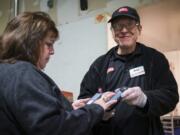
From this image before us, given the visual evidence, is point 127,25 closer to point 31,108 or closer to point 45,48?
point 45,48

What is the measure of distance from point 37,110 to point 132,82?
77cm

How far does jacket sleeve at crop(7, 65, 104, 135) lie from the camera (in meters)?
1.00

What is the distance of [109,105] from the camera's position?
125 centimetres

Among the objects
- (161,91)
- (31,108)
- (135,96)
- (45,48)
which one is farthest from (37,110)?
(161,91)

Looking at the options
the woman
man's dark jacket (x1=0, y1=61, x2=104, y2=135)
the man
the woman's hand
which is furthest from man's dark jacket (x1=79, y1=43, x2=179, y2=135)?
man's dark jacket (x1=0, y1=61, x2=104, y2=135)

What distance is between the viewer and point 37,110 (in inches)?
39.2

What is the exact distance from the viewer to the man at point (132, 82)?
1522 millimetres

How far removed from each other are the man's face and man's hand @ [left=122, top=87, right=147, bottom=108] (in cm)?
38

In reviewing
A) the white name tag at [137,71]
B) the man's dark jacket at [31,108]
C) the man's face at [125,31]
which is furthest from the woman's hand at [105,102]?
the man's face at [125,31]

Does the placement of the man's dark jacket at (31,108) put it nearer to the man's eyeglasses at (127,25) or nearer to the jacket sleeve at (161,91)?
the jacket sleeve at (161,91)

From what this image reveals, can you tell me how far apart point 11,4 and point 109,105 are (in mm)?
3474

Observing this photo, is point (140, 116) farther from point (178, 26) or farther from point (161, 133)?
point (178, 26)

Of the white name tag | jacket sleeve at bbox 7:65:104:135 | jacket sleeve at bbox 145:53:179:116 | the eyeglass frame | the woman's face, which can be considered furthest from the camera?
the eyeglass frame

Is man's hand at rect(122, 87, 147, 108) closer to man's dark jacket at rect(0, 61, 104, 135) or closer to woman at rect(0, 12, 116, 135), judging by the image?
woman at rect(0, 12, 116, 135)
